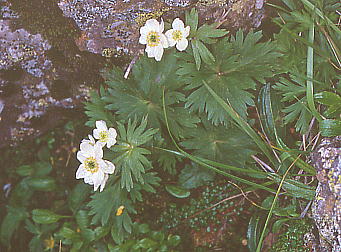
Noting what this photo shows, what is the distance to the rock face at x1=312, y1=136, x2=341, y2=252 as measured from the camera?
239cm

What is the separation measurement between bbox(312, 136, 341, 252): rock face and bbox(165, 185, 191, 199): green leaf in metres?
0.89

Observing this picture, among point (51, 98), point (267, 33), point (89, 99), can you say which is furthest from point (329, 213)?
point (51, 98)

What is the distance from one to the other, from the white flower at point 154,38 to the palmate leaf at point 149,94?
0.16 metres

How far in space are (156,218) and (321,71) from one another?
5.12 feet

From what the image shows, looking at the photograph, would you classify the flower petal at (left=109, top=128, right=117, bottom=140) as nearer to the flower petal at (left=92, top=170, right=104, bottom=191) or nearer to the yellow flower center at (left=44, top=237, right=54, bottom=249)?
the flower petal at (left=92, top=170, right=104, bottom=191)

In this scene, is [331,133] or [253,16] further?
[253,16]

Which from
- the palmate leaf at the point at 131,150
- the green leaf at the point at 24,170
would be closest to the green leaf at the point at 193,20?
the palmate leaf at the point at 131,150

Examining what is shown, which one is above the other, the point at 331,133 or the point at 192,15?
the point at 192,15

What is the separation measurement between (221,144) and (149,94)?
584 mm

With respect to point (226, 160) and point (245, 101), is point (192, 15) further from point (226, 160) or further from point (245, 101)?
point (226, 160)

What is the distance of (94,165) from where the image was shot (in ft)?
8.19

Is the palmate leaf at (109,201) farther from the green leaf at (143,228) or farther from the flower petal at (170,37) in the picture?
the flower petal at (170,37)

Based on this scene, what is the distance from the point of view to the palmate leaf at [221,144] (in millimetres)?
2807

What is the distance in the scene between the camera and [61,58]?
2.96m
